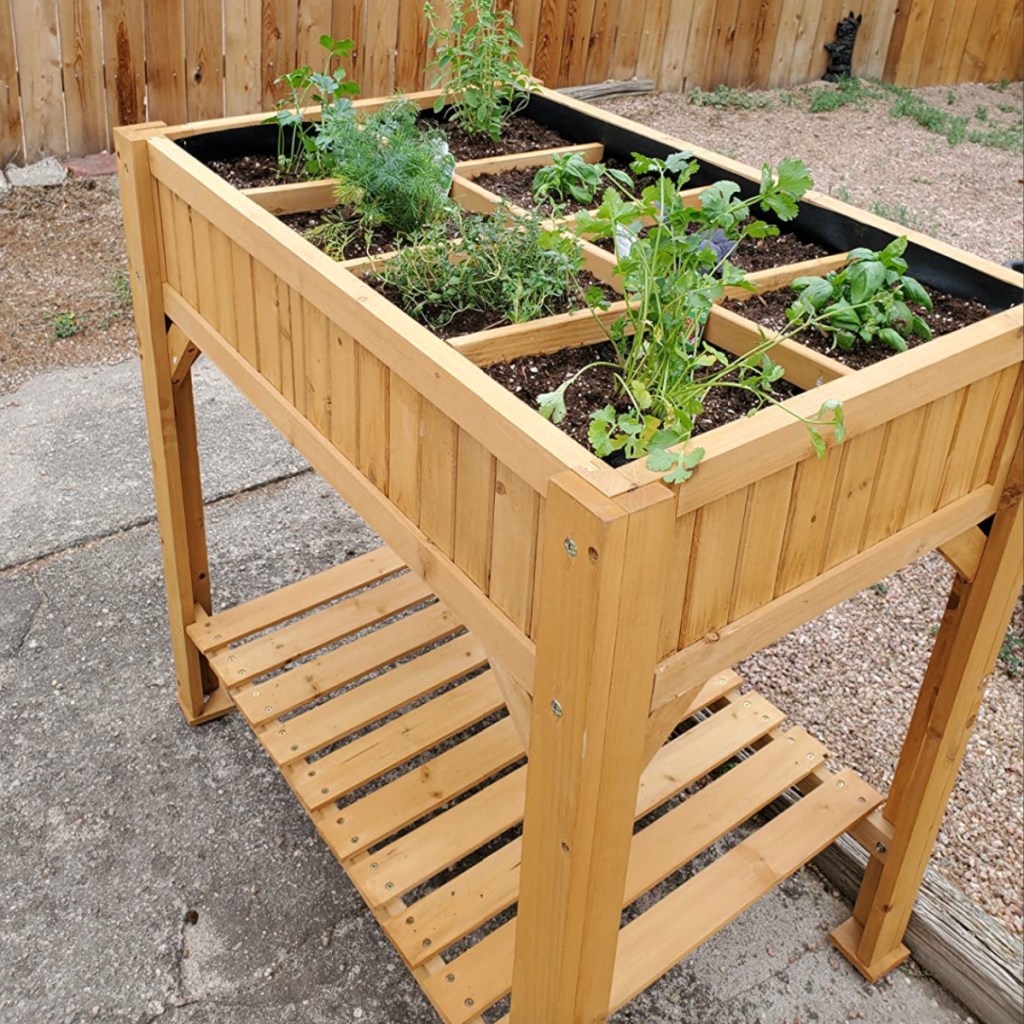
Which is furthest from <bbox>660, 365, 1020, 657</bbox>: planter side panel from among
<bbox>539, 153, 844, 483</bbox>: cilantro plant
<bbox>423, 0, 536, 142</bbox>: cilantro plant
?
<bbox>423, 0, 536, 142</bbox>: cilantro plant

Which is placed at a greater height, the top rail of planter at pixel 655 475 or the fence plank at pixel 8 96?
the top rail of planter at pixel 655 475

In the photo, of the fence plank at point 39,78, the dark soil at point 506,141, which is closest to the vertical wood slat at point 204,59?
the fence plank at point 39,78

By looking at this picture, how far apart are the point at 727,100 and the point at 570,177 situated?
16.7 ft

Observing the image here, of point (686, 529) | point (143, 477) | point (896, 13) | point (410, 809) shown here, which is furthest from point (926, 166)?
point (686, 529)

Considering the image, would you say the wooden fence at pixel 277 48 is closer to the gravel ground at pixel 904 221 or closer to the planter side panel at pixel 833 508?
the gravel ground at pixel 904 221

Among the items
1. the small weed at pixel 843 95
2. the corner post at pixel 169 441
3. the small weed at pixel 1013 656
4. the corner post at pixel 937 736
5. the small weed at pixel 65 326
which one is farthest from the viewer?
the small weed at pixel 843 95

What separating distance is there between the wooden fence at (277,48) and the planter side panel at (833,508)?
170 inches

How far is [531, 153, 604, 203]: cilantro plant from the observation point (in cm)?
191

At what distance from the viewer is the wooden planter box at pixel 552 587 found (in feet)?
4.35

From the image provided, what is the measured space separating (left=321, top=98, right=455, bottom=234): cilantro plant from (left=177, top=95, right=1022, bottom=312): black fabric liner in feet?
0.90

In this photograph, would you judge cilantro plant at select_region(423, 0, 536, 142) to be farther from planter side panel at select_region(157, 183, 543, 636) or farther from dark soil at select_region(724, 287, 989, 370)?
dark soil at select_region(724, 287, 989, 370)

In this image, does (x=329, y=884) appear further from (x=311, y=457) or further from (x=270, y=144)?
(x=270, y=144)

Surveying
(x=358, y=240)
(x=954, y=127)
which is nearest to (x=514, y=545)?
(x=358, y=240)

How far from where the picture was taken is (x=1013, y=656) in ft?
10.2
